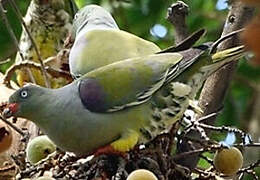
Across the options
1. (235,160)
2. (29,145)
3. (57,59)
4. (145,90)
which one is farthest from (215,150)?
(57,59)

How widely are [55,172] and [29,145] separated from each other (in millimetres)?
80

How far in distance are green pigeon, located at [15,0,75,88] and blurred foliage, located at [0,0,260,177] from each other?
0.28ft

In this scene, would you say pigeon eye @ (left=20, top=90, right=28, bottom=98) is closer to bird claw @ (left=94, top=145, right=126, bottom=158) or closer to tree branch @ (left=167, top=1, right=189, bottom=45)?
bird claw @ (left=94, top=145, right=126, bottom=158)

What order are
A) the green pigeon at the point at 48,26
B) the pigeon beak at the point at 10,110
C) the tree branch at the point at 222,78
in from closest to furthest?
the pigeon beak at the point at 10,110, the tree branch at the point at 222,78, the green pigeon at the point at 48,26

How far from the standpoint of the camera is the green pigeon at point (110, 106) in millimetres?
812

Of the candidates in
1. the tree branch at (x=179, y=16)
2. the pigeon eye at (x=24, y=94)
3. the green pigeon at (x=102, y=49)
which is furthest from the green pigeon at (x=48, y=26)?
the pigeon eye at (x=24, y=94)

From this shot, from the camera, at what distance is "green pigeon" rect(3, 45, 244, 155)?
812 mm

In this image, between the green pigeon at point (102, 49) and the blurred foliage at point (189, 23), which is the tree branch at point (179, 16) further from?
the blurred foliage at point (189, 23)

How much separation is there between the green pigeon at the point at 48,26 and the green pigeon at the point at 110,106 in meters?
0.82

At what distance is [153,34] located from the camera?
74.2 inches

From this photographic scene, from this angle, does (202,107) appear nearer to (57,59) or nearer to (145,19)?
(57,59)

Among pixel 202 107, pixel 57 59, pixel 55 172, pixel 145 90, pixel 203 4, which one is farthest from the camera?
pixel 203 4

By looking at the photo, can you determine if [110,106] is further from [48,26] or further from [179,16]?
[48,26]

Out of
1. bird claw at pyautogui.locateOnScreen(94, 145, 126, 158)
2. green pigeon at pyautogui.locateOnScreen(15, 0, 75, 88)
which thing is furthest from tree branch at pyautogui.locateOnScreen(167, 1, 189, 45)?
green pigeon at pyautogui.locateOnScreen(15, 0, 75, 88)
